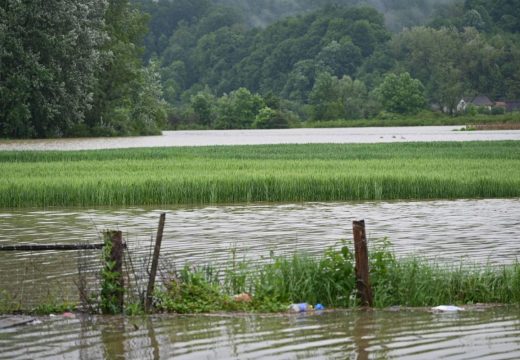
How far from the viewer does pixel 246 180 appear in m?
24.8

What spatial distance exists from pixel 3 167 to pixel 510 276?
887 inches

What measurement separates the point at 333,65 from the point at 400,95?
25.7 m

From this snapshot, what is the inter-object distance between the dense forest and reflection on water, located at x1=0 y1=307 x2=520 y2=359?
1628 inches

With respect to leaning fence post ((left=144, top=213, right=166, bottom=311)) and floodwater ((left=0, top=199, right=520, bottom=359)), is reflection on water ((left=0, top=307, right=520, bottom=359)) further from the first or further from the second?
leaning fence post ((left=144, top=213, right=166, bottom=311))

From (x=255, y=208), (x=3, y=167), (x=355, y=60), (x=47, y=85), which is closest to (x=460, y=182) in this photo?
(x=255, y=208)

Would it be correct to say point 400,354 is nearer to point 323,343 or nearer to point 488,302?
point 323,343

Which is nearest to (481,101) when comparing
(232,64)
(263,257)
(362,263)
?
(232,64)

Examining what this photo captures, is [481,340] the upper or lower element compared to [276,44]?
lower

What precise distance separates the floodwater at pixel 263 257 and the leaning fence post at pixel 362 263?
0.30 m

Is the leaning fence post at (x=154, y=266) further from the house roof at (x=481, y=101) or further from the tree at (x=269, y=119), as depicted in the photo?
the house roof at (x=481, y=101)

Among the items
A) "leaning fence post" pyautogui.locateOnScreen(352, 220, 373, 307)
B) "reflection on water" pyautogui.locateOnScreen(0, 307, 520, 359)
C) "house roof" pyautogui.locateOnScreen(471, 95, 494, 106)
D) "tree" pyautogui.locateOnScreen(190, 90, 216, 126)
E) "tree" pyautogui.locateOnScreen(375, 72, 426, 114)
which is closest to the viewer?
"reflection on water" pyautogui.locateOnScreen(0, 307, 520, 359)

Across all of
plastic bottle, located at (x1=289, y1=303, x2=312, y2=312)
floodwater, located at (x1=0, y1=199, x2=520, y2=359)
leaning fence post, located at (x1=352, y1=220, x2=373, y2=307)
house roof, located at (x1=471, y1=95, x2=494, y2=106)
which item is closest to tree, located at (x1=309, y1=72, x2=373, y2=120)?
house roof, located at (x1=471, y1=95, x2=494, y2=106)

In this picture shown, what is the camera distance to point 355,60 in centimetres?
14150

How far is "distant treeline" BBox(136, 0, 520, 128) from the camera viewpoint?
117688mm
